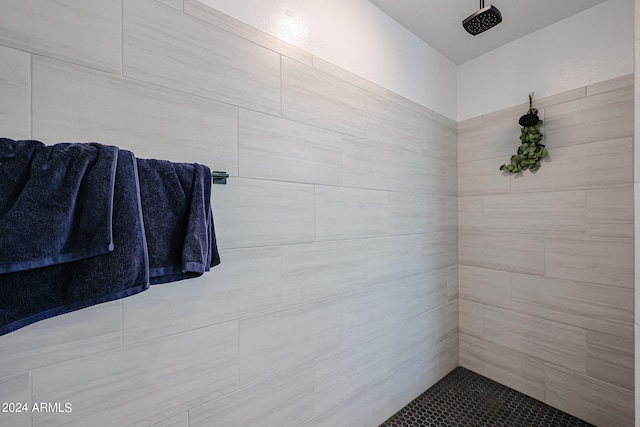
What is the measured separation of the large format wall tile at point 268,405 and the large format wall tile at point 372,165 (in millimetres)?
853

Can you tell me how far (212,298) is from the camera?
916mm

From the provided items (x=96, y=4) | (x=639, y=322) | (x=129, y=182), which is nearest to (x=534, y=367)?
(x=639, y=322)

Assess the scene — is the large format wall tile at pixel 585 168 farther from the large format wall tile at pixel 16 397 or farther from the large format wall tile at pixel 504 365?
the large format wall tile at pixel 16 397

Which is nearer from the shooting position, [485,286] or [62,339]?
[62,339]

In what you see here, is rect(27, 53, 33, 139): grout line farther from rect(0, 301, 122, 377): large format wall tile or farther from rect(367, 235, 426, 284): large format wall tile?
rect(367, 235, 426, 284): large format wall tile

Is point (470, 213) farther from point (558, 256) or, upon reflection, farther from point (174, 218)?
point (174, 218)

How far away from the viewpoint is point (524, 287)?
1668mm

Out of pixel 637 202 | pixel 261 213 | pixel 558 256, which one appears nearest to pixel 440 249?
pixel 558 256

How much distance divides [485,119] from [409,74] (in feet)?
2.07

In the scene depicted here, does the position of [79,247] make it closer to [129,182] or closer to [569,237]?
[129,182]

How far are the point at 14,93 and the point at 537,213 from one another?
2.20 metres

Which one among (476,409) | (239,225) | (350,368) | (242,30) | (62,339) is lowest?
(476,409)

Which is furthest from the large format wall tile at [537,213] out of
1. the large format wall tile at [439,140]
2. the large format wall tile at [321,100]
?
the large format wall tile at [321,100]

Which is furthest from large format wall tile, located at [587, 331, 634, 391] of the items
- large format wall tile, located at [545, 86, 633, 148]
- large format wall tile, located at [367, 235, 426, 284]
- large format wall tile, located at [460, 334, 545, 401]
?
large format wall tile, located at [545, 86, 633, 148]
